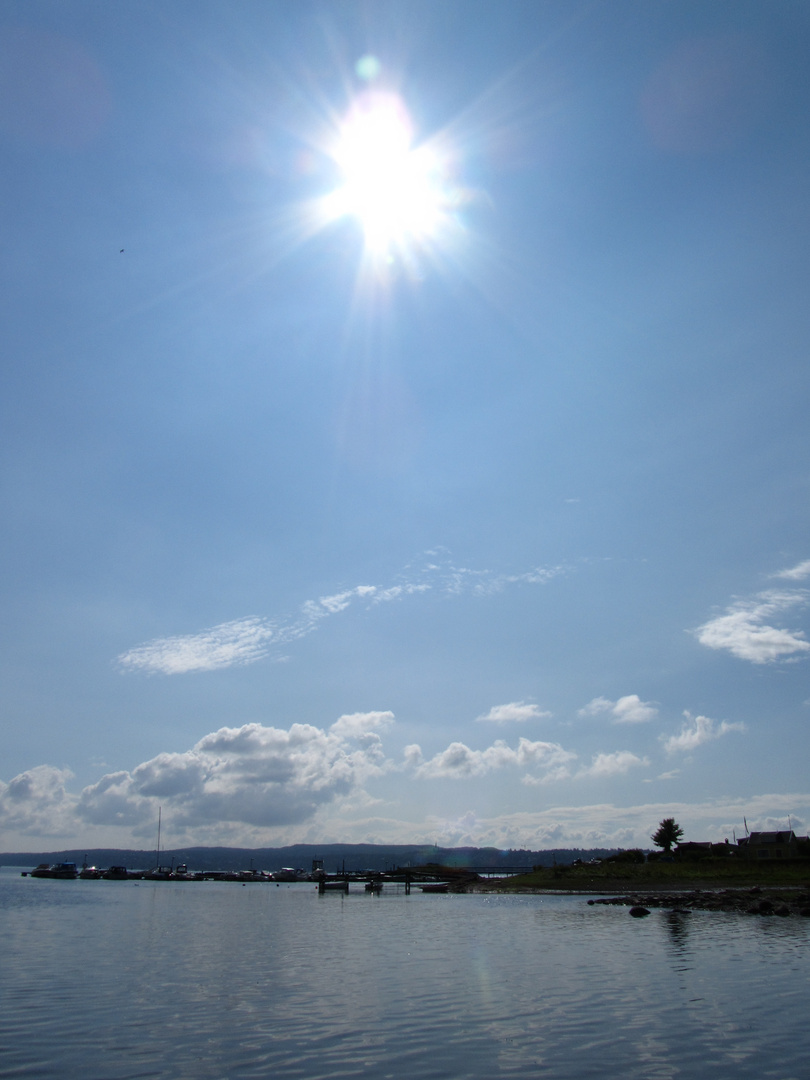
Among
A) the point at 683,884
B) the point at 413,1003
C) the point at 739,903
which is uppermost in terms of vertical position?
the point at 413,1003

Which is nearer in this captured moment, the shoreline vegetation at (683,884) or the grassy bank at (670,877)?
the shoreline vegetation at (683,884)

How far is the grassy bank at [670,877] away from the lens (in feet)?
334

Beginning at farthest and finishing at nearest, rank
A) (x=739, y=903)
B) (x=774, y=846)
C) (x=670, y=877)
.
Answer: (x=774, y=846) → (x=670, y=877) → (x=739, y=903)

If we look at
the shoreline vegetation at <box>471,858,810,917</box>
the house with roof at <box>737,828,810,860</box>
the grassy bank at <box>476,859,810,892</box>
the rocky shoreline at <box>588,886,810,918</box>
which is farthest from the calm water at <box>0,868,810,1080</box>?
the house with roof at <box>737,828,810,860</box>

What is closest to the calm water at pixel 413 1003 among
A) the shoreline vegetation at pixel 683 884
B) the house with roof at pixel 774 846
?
the shoreline vegetation at pixel 683 884

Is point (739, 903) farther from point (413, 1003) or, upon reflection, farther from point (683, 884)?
point (413, 1003)

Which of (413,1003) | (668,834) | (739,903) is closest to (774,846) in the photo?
(668,834)

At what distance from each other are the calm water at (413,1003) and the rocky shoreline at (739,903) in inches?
330

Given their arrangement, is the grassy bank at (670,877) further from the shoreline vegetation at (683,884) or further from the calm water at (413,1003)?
the calm water at (413,1003)

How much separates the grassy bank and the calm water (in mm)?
50456

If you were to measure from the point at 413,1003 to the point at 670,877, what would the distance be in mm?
95732

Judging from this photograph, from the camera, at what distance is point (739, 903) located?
70625 mm

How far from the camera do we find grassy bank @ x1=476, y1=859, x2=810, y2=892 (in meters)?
102

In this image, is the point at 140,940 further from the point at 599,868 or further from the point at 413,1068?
the point at 599,868
